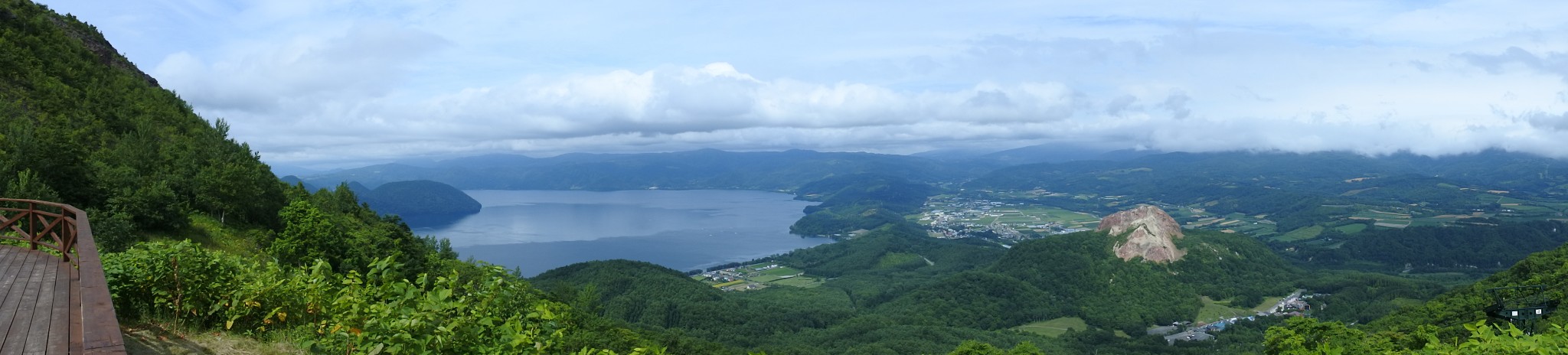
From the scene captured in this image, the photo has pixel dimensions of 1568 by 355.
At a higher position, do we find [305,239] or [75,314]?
[75,314]

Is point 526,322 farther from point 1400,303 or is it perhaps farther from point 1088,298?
point 1088,298

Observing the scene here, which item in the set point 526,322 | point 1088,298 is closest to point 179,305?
point 526,322

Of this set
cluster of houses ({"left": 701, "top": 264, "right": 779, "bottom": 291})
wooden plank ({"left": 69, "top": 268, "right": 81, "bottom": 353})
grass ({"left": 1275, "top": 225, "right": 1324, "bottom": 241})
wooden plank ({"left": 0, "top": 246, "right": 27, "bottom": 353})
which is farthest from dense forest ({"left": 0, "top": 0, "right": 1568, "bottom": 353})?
grass ({"left": 1275, "top": 225, "right": 1324, "bottom": 241})

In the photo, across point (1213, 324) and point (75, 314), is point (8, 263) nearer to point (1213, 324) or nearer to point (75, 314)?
point (75, 314)

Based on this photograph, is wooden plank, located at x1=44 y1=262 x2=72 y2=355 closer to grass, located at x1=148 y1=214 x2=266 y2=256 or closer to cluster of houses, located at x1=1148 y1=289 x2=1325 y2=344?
grass, located at x1=148 y1=214 x2=266 y2=256

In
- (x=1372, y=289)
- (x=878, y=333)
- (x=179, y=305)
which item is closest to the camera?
(x=179, y=305)

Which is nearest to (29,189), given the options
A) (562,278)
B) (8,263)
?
(8,263)

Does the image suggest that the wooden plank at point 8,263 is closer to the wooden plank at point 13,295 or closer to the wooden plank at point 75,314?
the wooden plank at point 13,295
